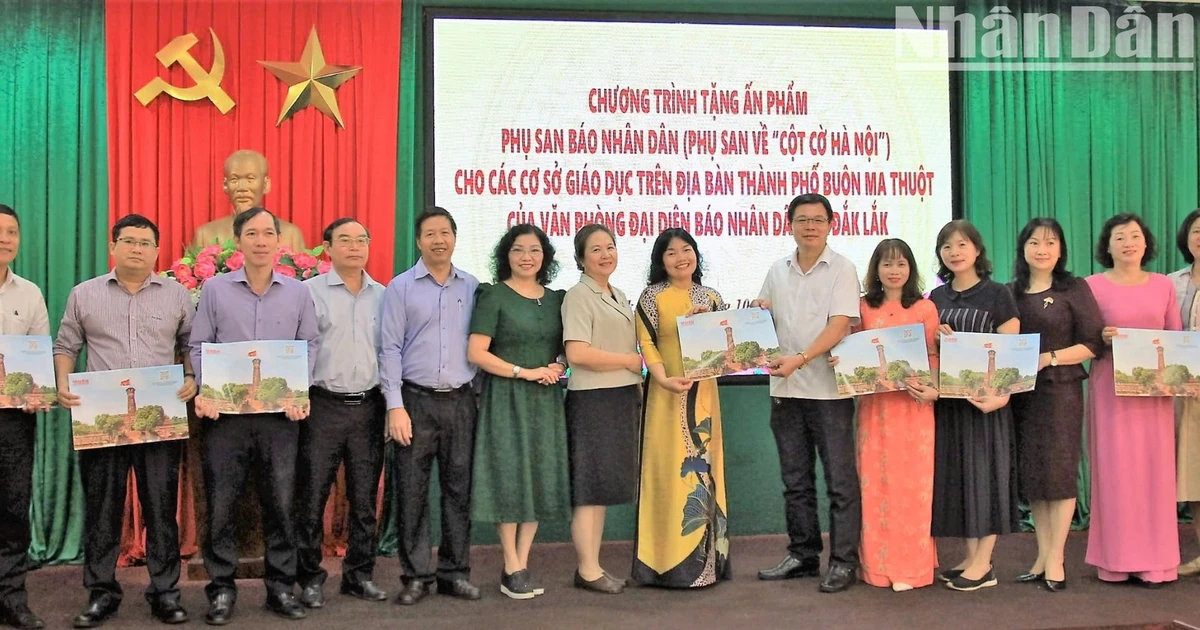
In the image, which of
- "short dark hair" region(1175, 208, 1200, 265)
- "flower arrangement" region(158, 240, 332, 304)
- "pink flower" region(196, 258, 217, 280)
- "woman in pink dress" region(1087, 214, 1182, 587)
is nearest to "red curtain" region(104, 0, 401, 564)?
"flower arrangement" region(158, 240, 332, 304)

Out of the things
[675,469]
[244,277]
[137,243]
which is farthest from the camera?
[675,469]

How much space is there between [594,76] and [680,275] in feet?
5.57

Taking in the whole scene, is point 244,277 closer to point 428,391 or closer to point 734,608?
point 428,391

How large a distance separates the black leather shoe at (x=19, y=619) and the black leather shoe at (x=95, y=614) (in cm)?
11

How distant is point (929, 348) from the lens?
3488 millimetres

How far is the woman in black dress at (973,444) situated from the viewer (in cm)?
345

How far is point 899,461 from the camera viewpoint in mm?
3465

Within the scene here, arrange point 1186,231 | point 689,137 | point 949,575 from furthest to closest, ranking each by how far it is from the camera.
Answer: point 689,137
point 1186,231
point 949,575

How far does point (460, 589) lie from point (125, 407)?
4.28ft

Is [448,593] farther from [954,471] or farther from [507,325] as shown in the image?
[954,471]

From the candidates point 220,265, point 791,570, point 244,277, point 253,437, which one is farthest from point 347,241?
point 791,570

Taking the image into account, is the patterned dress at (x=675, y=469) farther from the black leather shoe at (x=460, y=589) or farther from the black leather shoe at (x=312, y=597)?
the black leather shoe at (x=312, y=597)

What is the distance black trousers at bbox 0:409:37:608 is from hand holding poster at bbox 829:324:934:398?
2812 mm

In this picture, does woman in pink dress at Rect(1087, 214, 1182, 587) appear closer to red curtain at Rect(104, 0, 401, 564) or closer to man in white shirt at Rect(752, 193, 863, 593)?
man in white shirt at Rect(752, 193, 863, 593)
